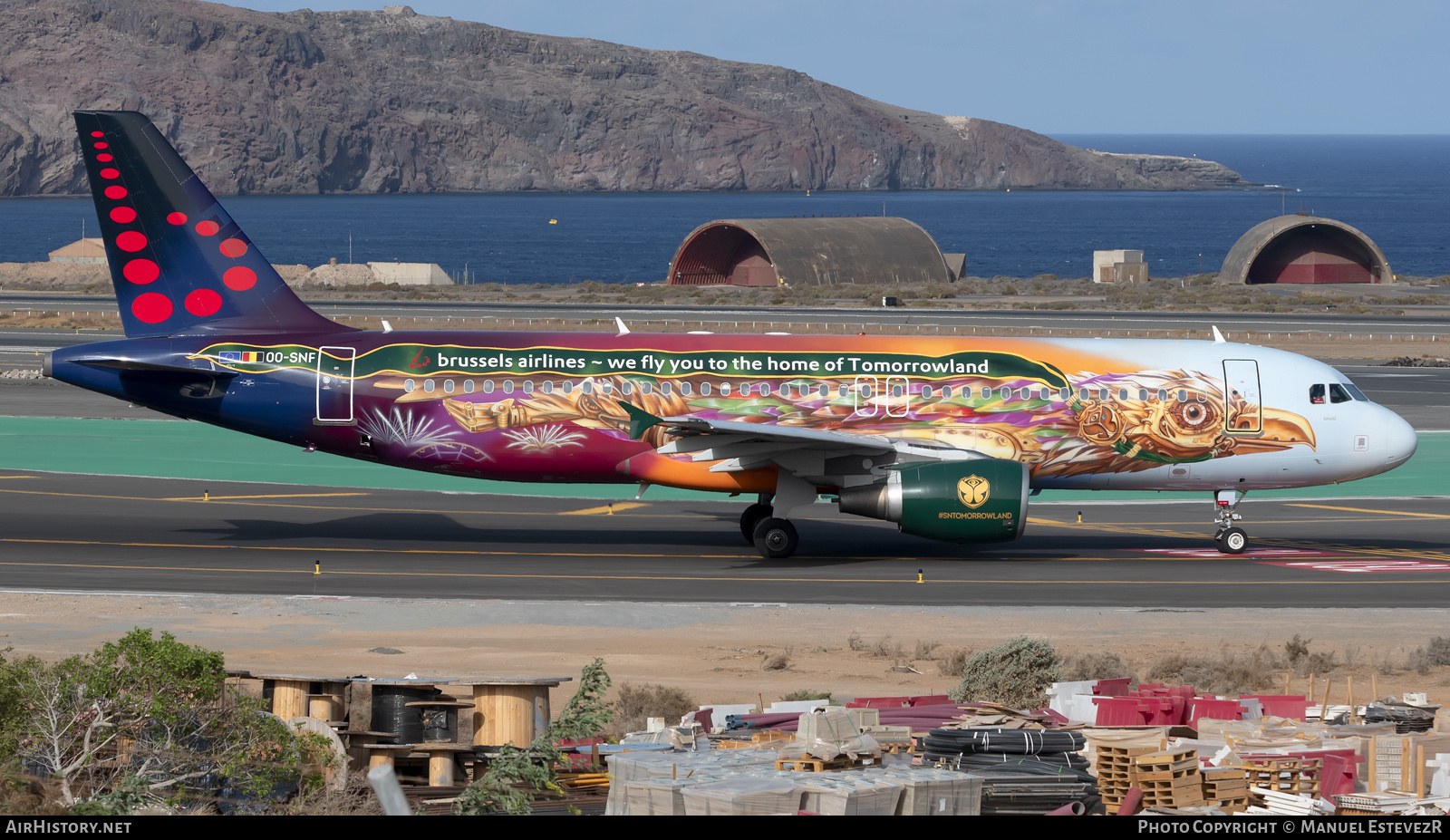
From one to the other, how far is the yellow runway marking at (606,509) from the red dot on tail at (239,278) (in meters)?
9.75

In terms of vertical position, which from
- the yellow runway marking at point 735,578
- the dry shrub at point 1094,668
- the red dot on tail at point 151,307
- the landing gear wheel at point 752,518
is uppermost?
the red dot on tail at point 151,307

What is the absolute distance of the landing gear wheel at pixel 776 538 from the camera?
32.8m

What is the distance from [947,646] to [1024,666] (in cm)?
328

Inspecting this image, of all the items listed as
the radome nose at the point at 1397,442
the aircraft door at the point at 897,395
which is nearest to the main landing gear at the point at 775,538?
the aircraft door at the point at 897,395

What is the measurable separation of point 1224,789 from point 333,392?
69.9 ft

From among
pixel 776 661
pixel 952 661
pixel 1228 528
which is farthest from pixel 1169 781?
pixel 1228 528

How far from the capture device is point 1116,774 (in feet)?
53.6

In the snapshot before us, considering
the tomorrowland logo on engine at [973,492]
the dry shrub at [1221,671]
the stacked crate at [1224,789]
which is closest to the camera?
the stacked crate at [1224,789]

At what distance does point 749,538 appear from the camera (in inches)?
1357

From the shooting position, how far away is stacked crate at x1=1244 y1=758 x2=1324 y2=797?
16234mm

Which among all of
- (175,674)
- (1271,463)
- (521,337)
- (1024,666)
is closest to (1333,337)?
(1271,463)

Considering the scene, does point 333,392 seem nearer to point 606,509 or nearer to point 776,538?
point 606,509

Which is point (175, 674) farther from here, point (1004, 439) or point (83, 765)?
point (1004, 439)

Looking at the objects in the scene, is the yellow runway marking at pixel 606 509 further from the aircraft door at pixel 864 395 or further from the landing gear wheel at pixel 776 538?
the aircraft door at pixel 864 395
